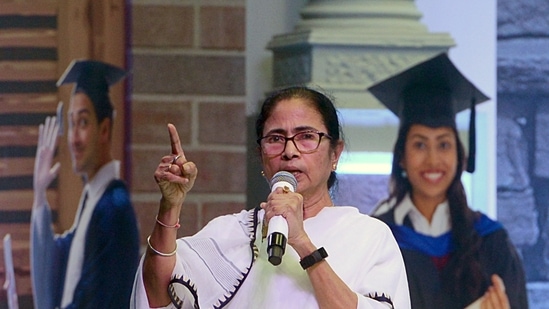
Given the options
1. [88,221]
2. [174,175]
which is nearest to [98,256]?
[88,221]

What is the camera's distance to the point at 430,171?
4.70 meters

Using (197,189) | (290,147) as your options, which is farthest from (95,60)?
(290,147)

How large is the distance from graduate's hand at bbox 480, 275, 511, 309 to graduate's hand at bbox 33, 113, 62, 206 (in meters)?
1.68

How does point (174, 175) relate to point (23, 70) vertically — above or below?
below

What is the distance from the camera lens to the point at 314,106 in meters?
2.63

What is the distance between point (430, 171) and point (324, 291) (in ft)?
7.79

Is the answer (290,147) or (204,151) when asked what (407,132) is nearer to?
(204,151)

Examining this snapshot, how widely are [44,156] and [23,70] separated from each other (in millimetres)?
320

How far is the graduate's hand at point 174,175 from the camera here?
241cm

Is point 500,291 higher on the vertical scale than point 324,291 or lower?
lower

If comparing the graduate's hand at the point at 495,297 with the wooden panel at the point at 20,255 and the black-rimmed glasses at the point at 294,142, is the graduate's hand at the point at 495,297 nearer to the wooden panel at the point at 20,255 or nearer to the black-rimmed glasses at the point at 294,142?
the wooden panel at the point at 20,255

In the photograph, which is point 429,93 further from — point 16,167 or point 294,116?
point 294,116

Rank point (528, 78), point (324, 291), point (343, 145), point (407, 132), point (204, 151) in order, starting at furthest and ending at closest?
point (528, 78), point (407, 132), point (204, 151), point (343, 145), point (324, 291)

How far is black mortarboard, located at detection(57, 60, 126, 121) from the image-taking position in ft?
14.6
